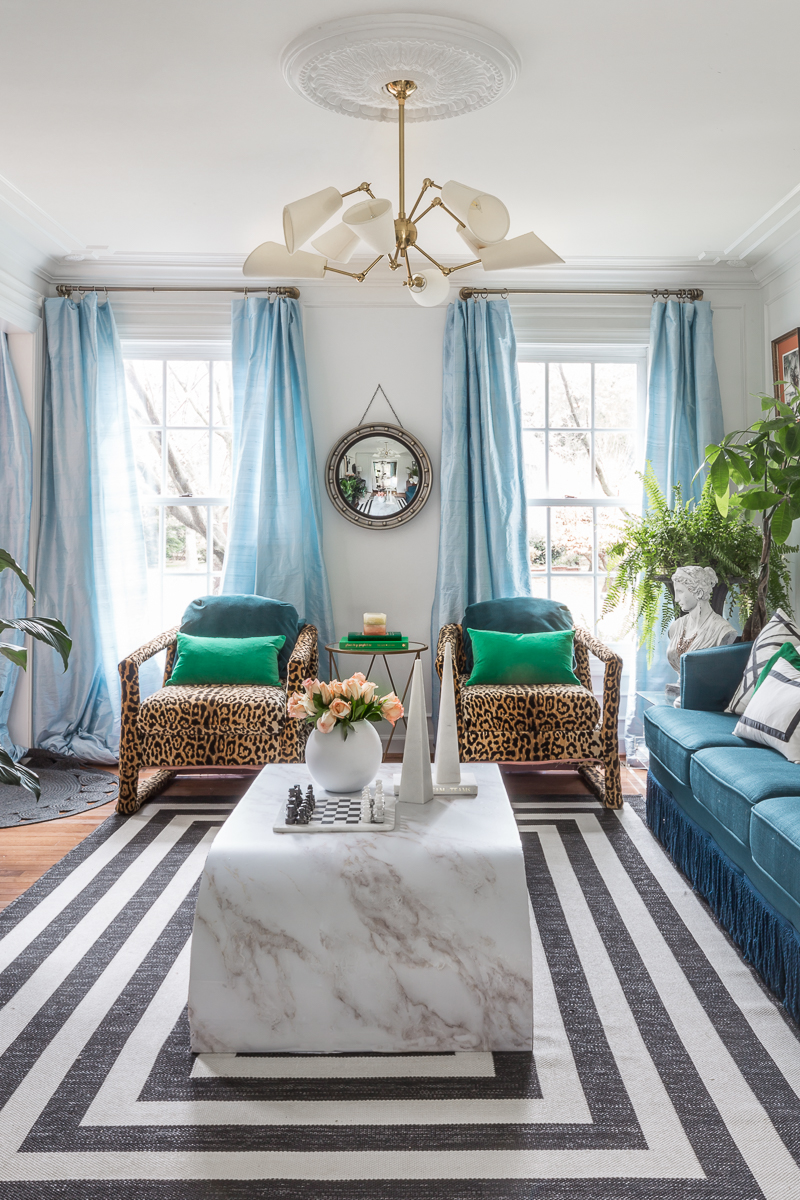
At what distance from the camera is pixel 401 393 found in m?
4.66

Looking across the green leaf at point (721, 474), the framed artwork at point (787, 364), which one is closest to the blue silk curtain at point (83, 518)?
the green leaf at point (721, 474)

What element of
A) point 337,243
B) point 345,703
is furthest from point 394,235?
point 345,703

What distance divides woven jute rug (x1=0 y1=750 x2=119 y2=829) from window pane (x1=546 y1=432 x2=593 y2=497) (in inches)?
106

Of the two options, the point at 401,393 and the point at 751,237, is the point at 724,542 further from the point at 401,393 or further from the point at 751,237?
the point at 401,393

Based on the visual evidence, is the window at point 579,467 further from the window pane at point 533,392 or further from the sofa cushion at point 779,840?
the sofa cushion at point 779,840

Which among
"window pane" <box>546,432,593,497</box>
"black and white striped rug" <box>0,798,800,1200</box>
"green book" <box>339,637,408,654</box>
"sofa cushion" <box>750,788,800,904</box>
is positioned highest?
"window pane" <box>546,432,593,497</box>

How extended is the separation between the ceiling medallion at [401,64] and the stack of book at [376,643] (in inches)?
86.1

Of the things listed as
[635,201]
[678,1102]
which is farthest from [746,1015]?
[635,201]

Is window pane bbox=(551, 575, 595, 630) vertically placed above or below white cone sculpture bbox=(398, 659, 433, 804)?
above

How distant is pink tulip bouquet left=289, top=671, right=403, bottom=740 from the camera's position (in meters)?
2.36

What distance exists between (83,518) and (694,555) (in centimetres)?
304

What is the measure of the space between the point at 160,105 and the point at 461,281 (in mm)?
2088

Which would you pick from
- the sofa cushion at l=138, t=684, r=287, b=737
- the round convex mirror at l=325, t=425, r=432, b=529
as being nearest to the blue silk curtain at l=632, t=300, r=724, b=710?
the round convex mirror at l=325, t=425, r=432, b=529

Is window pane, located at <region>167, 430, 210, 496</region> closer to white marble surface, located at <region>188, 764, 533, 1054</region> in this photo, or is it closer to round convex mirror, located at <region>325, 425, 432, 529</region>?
round convex mirror, located at <region>325, 425, 432, 529</region>
